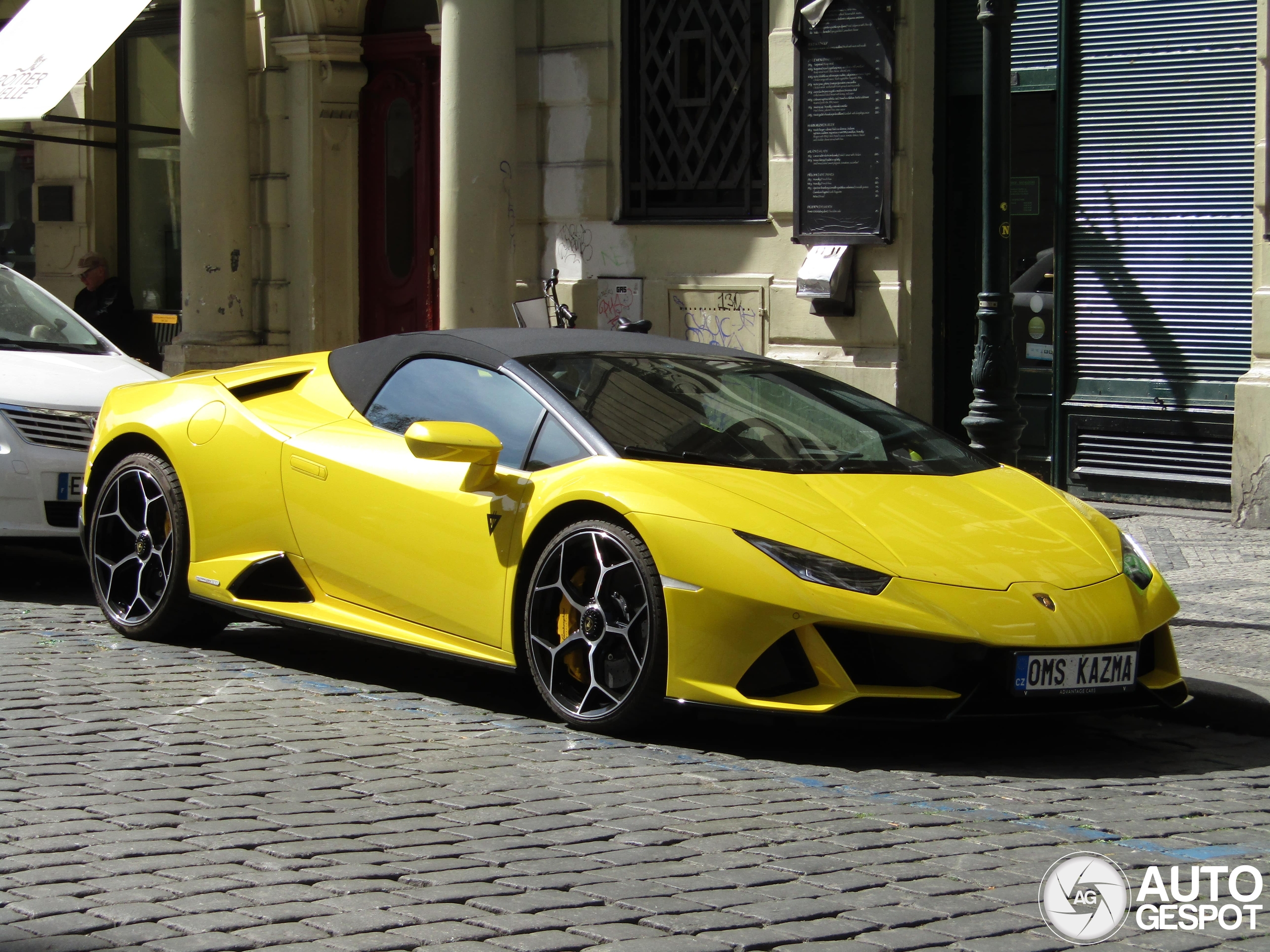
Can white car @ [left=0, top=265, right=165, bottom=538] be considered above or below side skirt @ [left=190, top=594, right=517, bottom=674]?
above

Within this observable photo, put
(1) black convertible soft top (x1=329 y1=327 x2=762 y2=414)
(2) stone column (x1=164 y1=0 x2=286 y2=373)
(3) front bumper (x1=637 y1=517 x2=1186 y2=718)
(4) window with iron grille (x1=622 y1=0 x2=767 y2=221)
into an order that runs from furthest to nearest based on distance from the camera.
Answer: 1. (2) stone column (x1=164 y1=0 x2=286 y2=373)
2. (4) window with iron grille (x1=622 y1=0 x2=767 y2=221)
3. (1) black convertible soft top (x1=329 y1=327 x2=762 y2=414)
4. (3) front bumper (x1=637 y1=517 x2=1186 y2=718)

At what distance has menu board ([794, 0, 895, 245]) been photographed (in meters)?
12.8

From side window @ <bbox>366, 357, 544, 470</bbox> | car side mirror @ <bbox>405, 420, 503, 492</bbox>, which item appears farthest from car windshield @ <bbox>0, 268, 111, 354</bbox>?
car side mirror @ <bbox>405, 420, 503, 492</bbox>

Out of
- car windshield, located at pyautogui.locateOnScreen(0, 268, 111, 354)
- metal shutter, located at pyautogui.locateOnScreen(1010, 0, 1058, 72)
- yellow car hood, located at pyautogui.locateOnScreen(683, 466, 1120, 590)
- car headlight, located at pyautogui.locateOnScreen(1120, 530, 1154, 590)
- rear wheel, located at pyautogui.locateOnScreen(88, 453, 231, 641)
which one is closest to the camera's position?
yellow car hood, located at pyautogui.locateOnScreen(683, 466, 1120, 590)

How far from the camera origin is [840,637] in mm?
5359

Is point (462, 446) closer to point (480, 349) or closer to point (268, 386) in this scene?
point (480, 349)

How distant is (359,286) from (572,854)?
1316 centimetres

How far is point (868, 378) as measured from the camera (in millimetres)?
13016

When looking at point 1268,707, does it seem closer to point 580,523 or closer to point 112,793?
point 580,523

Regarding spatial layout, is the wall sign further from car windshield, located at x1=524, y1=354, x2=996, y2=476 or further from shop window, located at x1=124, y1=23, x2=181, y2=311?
car windshield, located at x1=524, y1=354, x2=996, y2=476

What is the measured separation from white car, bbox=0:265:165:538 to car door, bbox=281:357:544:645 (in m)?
2.15

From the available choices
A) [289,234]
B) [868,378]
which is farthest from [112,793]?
[289,234]

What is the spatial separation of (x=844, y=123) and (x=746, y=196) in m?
1.06
